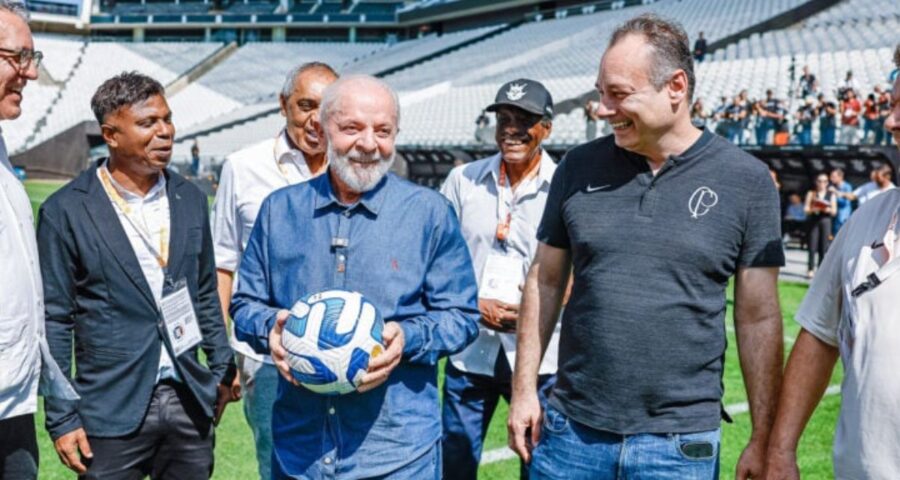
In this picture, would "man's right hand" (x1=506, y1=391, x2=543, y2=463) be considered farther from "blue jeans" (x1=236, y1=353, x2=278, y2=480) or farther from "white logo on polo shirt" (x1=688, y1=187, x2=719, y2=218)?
"blue jeans" (x1=236, y1=353, x2=278, y2=480)

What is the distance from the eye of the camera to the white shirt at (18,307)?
102 inches

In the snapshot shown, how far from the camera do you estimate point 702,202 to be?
2.62 meters

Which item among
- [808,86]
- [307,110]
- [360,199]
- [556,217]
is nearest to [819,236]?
[808,86]

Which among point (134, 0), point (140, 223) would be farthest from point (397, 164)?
point (134, 0)

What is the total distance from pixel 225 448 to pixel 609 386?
3.54 metres

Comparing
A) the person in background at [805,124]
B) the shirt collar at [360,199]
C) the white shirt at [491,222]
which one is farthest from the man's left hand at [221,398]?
the person in background at [805,124]

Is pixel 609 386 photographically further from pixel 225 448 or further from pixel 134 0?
pixel 134 0

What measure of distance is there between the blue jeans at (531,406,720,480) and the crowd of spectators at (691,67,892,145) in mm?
13556

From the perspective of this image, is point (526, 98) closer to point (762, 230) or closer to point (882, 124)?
point (762, 230)

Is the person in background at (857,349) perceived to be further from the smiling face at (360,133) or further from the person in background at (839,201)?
the person in background at (839,201)

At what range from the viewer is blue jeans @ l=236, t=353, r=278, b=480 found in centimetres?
356

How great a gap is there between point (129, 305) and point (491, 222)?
159cm

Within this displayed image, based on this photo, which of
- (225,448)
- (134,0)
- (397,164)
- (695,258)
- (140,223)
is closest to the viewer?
(695,258)

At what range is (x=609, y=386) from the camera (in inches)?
105
